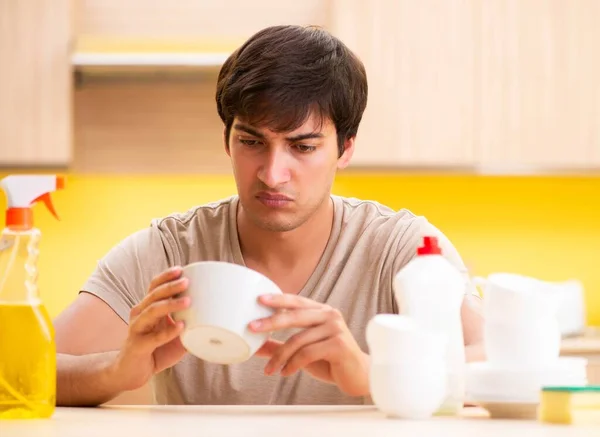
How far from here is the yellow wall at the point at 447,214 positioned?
10.9ft

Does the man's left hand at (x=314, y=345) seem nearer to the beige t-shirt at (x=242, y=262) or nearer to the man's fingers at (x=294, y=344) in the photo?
the man's fingers at (x=294, y=344)

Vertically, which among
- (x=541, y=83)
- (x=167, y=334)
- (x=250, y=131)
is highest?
(x=541, y=83)

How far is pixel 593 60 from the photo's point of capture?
120 inches

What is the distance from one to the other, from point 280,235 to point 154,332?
0.65m

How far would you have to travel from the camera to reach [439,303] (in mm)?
1037

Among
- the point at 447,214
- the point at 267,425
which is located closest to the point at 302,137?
the point at 267,425

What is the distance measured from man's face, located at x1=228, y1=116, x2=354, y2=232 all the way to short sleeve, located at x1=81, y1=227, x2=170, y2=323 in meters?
0.21

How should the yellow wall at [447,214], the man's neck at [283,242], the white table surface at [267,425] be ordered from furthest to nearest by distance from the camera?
the yellow wall at [447,214] < the man's neck at [283,242] < the white table surface at [267,425]

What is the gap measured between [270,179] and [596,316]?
2022 mm

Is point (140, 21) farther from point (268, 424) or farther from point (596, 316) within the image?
point (268, 424)

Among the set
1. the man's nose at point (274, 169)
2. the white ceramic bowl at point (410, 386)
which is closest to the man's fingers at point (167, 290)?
the white ceramic bowl at point (410, 386)

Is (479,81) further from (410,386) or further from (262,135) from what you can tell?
(410,386)

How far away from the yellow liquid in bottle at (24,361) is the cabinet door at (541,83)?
2.17m

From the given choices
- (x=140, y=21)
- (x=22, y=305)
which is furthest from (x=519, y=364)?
(x=140, y=21)
